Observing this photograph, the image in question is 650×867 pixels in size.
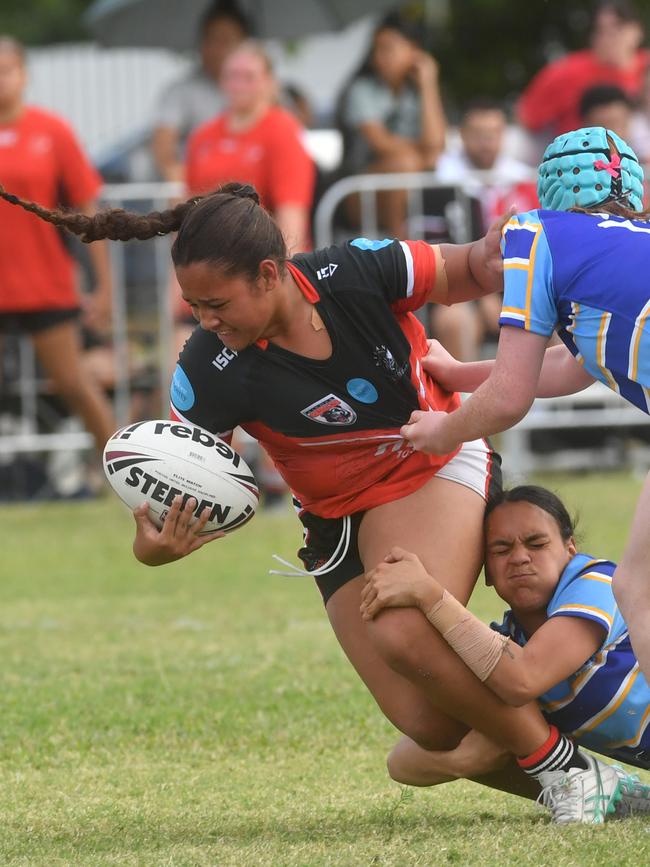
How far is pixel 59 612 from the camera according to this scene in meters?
7.43

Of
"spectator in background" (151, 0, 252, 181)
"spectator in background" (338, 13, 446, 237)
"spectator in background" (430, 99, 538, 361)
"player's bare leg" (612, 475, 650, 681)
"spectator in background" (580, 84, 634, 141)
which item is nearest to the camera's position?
"player's bare leg" (612, 475, 650, 681)

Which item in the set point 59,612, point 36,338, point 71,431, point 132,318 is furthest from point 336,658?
point 71,431

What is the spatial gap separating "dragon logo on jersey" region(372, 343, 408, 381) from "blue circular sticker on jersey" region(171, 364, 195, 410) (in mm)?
509

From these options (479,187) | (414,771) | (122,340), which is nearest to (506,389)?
(414,771)

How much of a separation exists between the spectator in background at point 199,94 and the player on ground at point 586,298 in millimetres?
7647

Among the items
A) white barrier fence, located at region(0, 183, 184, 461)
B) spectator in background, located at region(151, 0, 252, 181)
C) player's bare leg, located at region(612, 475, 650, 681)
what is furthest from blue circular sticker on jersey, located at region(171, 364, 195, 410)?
spectator in background, located at region(151, 0, 252, 181)

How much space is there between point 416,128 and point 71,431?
10.9 ft

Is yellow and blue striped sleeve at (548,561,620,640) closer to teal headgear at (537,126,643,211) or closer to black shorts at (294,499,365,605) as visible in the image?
black shorts at (294,499,365,605)

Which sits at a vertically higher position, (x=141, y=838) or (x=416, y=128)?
(x=416, y=128)

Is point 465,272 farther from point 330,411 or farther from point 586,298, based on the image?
point 586,298

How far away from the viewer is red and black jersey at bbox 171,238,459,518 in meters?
4.32

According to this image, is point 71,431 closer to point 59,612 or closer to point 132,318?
point 132,318

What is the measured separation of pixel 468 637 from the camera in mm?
4016

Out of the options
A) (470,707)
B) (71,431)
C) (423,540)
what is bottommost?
(71,431)
